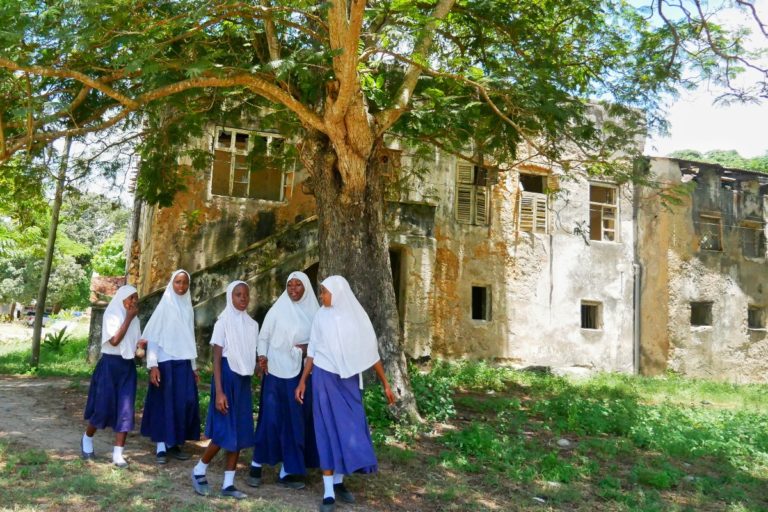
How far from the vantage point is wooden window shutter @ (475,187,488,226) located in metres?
15.1

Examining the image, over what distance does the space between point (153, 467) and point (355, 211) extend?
3690 mm

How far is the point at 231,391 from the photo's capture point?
202 inches

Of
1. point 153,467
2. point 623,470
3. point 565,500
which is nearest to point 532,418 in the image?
point 623,470

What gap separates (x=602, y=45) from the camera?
9602mm

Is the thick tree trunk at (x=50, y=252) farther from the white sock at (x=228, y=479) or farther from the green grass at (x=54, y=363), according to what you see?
the white sock at (x=228, y=479)

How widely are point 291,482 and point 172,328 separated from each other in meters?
1.73

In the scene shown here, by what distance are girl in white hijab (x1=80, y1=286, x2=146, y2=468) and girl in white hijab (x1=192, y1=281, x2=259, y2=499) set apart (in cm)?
83

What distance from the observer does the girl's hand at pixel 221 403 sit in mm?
4965

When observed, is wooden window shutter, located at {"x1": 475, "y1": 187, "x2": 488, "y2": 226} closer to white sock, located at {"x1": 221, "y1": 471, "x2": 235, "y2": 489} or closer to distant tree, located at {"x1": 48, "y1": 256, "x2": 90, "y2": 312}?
white sock, located at {"x1": 221, "y1": 471, "x2": 235, "y2": 489}

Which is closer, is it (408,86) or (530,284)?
(408,86)

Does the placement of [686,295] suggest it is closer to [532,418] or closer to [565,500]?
[532,418]

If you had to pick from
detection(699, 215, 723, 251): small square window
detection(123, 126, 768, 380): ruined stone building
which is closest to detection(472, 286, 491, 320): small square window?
detection(123, 126, 768, 380): ruined stone building

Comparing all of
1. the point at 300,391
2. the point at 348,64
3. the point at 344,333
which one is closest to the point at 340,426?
the point at 300,391

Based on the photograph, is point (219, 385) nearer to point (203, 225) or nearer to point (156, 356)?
point (156, 356)
